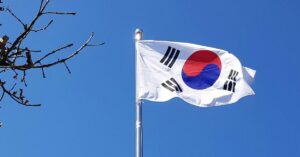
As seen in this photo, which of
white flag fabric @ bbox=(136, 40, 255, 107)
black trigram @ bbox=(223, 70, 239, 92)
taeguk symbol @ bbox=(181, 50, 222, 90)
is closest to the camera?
white flag fabric @ bbox=(136, 40, 255, 107)

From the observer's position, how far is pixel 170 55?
14898 mm

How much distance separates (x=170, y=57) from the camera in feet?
48.8

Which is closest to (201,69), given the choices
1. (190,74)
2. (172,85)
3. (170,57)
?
(190,74)

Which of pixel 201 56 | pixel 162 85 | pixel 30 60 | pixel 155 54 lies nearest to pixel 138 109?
pixel 162 85

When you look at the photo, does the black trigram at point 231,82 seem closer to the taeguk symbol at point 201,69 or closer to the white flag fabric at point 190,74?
the white flag fabric at point 190,74

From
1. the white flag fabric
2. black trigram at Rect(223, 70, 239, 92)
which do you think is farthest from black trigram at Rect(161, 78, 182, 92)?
black trigram at Rect(223, 70, 239, 92)

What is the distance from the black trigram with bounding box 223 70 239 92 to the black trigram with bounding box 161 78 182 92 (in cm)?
127

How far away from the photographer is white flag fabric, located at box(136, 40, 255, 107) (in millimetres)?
13812

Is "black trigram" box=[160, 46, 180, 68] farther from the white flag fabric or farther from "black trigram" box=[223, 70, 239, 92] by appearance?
"black trigram" box=[223, 70, 239, 92]

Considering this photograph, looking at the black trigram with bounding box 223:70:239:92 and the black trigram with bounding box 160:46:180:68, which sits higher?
the black trigram with bounding box 160:46:180:68

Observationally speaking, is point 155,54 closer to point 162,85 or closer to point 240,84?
point 162,85

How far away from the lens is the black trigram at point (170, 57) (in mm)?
14649

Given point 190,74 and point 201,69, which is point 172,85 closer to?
point 190,74

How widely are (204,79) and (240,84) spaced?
1.05 metres
